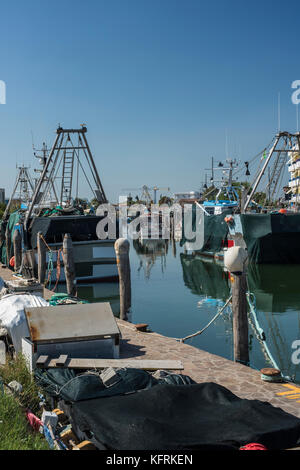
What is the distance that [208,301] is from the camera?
2139 centimetres

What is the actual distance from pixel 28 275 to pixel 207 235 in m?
16.4

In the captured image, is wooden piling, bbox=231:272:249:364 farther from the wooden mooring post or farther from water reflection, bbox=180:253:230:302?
water reflection, bbox=180:253:230:302

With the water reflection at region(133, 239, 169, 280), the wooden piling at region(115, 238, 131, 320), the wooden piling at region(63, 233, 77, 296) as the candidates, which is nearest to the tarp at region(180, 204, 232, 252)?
the water reflection at region(133, 239, 169, 280)

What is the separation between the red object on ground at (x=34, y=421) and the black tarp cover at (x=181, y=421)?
1.22ft

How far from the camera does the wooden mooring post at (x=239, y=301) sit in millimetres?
9445

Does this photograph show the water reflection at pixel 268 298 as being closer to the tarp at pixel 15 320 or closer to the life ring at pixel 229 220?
the life ring at pixel 229 220

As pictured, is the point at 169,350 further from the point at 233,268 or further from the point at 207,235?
the point at 207,235

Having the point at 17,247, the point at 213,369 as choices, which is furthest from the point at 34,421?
the point at 17,247

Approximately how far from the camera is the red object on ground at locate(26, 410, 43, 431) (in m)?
6.22

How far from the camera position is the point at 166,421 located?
17.9ft

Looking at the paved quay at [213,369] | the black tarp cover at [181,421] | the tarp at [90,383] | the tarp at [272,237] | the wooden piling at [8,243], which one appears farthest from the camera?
the wooden piling at [8,243]

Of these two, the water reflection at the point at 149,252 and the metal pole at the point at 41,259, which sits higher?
the metal pole at the point at 41,259

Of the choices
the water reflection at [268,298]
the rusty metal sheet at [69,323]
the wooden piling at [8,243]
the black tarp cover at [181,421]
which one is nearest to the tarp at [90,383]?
the black tarp cover at [181,421]
